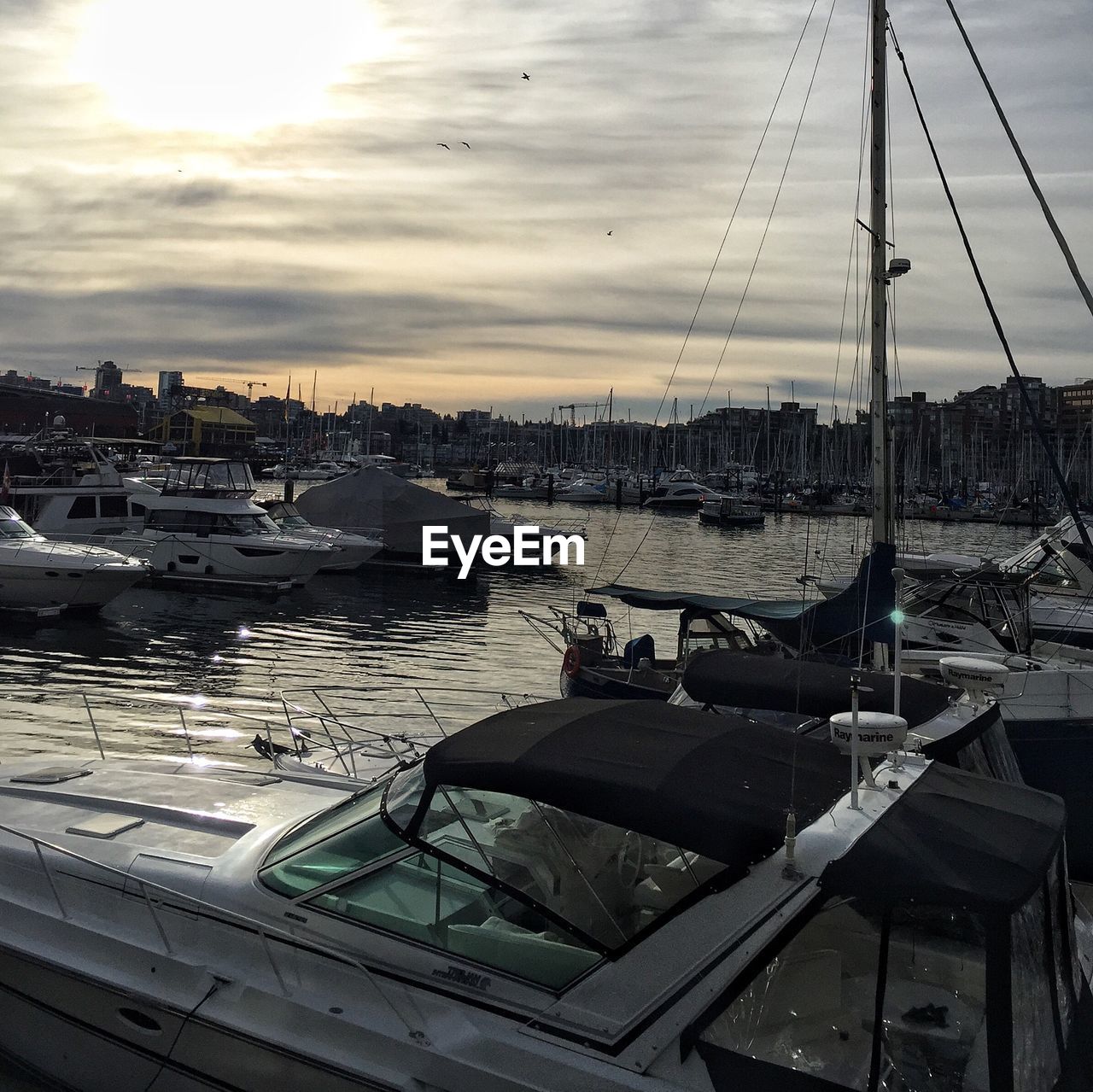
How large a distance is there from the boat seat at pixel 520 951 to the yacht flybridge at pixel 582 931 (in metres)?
0.01

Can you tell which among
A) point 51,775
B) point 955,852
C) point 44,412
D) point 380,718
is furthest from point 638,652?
point 44,412

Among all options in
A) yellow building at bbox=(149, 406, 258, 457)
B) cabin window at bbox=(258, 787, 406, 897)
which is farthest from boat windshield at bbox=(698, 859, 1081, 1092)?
yellow building at bbox=(149, 406, 258, 457)

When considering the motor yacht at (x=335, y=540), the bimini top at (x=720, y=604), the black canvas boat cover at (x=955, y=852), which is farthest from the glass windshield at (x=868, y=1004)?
the motor yacht at (x=335, y=540)

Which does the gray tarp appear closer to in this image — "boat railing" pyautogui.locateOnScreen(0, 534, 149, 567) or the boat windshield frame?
the boat windshield frame

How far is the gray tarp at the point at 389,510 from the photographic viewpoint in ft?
131

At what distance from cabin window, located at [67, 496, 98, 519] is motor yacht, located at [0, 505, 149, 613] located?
24.4 ft

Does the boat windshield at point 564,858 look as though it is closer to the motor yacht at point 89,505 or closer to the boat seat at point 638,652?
the boat seat at point 638,652

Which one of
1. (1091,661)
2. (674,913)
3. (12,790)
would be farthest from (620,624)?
(674,913)

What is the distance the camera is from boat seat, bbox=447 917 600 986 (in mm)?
3818

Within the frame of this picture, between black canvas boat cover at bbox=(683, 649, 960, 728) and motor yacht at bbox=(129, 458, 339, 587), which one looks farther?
motor yacht at bbox=(129, 458, 339, 587)

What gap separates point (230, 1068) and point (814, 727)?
17.6 ft

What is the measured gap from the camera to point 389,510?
40.2 meters

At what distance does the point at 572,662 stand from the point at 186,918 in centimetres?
1067

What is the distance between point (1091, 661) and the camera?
14.8 meters
